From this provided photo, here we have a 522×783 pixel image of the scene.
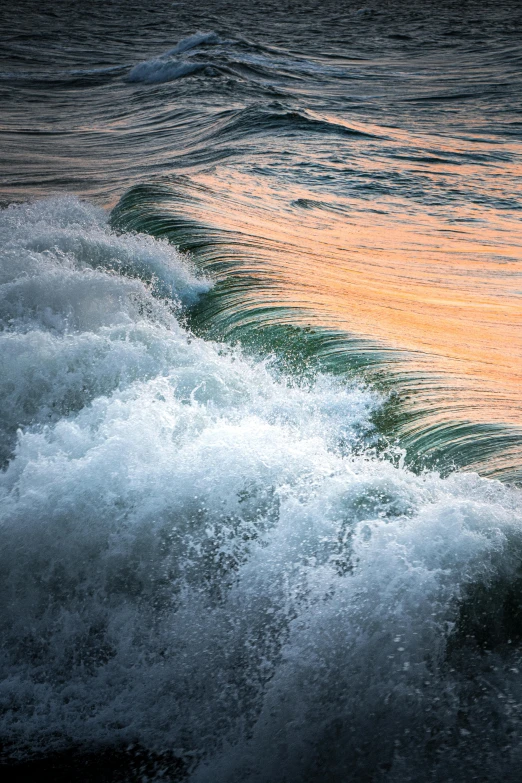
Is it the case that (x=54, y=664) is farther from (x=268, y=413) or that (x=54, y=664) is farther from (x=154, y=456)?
(x=268, y=413)

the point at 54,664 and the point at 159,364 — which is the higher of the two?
the point at 159,364

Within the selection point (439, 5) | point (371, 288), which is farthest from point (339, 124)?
point (439, 5)

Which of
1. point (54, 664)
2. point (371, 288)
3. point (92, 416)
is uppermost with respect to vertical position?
point (371, 288)

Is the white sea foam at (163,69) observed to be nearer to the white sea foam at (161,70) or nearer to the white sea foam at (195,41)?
the white sea foam at (161,70)

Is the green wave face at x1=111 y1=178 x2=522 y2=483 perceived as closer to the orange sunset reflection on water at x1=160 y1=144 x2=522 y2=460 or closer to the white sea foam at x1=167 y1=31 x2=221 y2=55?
the orange sunset reflection on water at x1=160 y1=144 x2=522 y2=460

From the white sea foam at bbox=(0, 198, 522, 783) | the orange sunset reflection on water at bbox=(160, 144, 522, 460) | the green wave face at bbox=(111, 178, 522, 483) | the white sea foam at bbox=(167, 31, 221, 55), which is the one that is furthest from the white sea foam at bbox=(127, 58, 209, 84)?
the white sea foam at bbox=(0, 198, 522, 783)

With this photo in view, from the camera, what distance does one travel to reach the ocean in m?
1.73

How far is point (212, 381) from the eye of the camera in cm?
268

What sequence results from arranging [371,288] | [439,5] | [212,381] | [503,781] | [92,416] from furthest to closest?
[439,5] < [371,288] < [212,381] < [92,416] < [503,781]

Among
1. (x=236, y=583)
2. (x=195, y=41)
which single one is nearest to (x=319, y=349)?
(x=236, y=583)

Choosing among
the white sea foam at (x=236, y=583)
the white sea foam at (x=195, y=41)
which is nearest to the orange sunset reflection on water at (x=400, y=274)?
the white sea foam at (x=236, y=583)

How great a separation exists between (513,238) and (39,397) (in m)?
3.53

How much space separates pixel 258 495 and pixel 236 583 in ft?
0.88

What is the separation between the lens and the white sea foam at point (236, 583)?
171 cm
